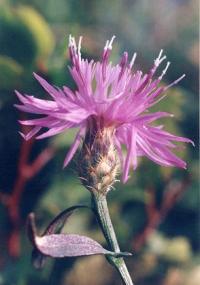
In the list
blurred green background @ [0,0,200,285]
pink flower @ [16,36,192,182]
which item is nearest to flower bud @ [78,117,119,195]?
pink flower @ [16,36,192,182]

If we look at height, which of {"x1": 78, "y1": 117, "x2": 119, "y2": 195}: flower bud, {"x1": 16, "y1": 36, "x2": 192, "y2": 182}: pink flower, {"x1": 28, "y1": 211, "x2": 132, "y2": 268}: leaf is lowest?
{"x1": 28, "y1": 211, "x2": 132, "y2": 268}: leaf

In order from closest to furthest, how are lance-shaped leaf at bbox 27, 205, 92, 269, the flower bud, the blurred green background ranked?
lance-shaped leaf at bbox 27, 205, 92, 269
the flower bud
the blurred green background

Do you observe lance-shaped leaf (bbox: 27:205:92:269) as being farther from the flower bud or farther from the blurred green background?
the blurred green background

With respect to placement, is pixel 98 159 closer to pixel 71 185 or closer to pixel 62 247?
pixel 62 247

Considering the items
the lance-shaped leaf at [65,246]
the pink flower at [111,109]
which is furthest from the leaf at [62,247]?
the pink flower at [111,109]

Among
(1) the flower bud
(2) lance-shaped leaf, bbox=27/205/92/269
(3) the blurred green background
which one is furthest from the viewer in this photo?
(3) the blurred green background

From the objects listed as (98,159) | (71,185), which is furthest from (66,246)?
(71,185)

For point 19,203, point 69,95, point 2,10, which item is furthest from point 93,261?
point 69,95

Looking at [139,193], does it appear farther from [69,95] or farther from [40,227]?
[69,95]
